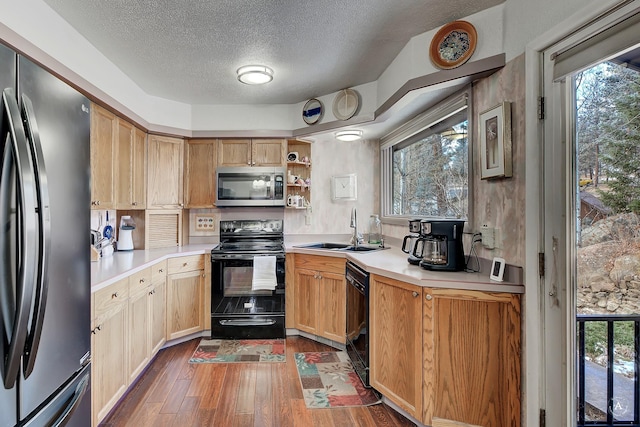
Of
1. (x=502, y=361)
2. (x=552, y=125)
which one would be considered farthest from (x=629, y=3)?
(x=502, y=361)

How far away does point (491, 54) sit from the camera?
6.09 feet

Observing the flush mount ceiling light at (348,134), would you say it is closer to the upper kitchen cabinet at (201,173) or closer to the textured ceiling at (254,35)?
the textured ceiling at (254,35)

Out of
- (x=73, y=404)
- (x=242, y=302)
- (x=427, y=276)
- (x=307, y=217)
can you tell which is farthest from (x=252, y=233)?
(x=73, y=404)

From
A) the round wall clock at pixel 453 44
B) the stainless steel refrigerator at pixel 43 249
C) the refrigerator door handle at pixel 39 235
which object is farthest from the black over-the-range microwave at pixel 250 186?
the refrigerator door handle at pixel 39 235

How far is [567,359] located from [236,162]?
318cm

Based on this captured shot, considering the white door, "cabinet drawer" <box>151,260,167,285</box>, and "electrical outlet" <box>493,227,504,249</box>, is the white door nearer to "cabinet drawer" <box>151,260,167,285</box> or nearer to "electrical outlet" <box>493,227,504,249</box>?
"electrical outlet" <box>493,227,504,249</box>

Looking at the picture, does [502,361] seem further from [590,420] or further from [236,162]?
[236,162]

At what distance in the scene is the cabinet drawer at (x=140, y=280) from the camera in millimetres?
2246

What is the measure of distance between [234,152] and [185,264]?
4.29 feet

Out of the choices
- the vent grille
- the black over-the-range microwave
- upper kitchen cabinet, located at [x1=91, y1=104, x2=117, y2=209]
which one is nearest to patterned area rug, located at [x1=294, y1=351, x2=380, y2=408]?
the black over-the-range microwave

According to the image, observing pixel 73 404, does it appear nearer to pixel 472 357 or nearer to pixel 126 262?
pixel 126 262

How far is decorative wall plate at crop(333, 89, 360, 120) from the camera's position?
Result: 3.00 m

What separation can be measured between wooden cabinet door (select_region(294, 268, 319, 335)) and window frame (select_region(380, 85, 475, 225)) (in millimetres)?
1061

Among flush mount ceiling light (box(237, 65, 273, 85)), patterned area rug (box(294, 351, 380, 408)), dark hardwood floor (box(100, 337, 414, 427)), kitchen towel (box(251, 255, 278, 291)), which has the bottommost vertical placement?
patterned area rug (box(294, 351, 380, 408))
